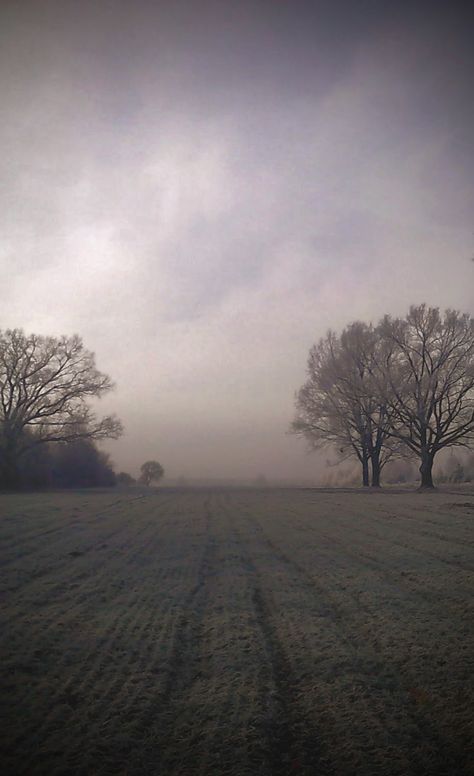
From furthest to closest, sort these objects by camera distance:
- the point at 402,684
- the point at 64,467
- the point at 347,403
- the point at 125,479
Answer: the point at 125,479, the point at 64,467, the point at 347,403, the point at 402,684

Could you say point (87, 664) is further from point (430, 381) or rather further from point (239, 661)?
point (430, 381)

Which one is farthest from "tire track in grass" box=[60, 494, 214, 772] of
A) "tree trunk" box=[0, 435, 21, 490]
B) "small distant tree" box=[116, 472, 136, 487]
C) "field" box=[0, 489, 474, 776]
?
"small distant tree" box=[116, 472, 136, 487]

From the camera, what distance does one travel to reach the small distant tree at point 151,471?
6486 centimetres

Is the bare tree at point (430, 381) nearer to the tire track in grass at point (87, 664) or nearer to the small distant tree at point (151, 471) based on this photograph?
the tire track in grass at point (87, 664)

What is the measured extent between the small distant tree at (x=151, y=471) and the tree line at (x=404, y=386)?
3719 centimetres

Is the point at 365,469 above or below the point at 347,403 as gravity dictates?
below

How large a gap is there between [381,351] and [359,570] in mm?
26780

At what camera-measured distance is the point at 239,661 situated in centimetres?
450

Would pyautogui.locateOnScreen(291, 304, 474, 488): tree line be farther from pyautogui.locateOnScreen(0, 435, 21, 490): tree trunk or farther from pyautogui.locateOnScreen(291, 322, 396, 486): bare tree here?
pyautogui.locateOnScreen(0, 435, 21, 490): tree trunk

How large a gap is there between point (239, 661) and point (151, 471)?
63.6 m

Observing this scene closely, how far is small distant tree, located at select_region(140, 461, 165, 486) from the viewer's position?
213 ft

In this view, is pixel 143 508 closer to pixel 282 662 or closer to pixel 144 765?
pixel 282 662

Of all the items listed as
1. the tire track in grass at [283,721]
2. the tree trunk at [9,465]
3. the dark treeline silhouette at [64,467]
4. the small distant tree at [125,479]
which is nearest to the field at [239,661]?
the tire track in grass at [283,721]

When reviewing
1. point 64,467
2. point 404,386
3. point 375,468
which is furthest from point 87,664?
point 64,467
